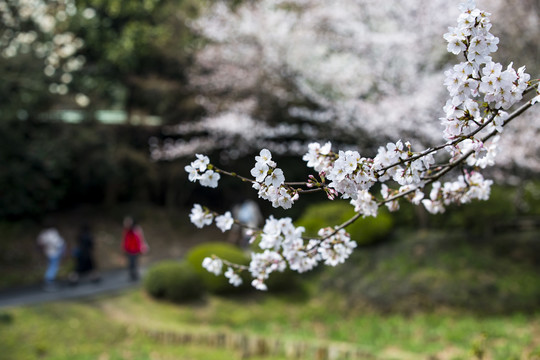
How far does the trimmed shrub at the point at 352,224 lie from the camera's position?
1058cm

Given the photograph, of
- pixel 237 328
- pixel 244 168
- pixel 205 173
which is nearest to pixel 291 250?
pixel 205 173

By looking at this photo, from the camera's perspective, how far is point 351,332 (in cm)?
769

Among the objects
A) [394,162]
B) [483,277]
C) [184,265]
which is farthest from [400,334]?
[394,162]

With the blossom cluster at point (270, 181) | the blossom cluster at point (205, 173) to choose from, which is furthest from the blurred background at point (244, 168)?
the blossom cluster at point (205, 173)

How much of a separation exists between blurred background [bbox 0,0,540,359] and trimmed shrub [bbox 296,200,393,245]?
0.04 m

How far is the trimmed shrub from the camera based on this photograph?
1058 centimetres

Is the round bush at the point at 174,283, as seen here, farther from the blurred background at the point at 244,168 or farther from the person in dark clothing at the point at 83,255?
the person in dark clothing at the point at 83,255

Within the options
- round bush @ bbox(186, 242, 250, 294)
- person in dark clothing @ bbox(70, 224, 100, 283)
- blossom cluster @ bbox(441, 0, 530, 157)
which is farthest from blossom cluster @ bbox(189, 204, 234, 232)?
person in dark clothing @ bbox(70, 224, 100, 283)

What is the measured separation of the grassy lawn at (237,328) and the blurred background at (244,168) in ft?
0.14

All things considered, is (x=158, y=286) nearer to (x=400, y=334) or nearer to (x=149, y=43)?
(x=400, y=334)

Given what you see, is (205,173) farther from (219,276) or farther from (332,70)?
(332,70)

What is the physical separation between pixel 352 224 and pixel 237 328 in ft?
10.2

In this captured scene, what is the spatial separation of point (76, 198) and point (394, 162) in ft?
48.7

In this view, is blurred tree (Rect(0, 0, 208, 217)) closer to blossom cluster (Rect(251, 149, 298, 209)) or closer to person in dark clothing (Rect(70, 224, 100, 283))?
person in dark clothing (Rect(70, 224, 100, 283))
